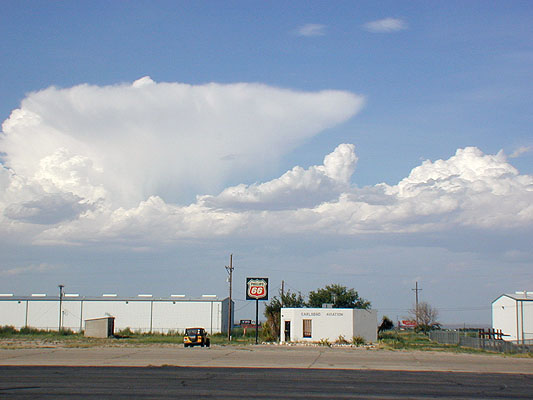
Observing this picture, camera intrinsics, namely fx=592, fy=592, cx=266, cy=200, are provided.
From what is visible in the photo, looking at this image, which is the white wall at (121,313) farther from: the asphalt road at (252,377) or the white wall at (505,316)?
the asphalt road at (252,377)

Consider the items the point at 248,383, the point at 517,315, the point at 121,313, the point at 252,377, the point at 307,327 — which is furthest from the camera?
the point at 121,313

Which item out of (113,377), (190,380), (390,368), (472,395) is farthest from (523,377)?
(113,377)

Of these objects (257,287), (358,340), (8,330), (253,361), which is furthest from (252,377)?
(8,330)

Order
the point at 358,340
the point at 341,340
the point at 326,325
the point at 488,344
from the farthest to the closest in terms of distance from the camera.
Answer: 1. the point at 326,325
2. the point at 341,340
3. the point at 358,340
4. the point at 488,344

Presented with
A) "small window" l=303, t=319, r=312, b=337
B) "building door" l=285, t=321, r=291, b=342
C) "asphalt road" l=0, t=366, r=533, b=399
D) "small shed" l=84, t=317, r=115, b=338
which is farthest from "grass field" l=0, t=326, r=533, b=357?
"asphalt road" l=0, t=366, r=533, b=399

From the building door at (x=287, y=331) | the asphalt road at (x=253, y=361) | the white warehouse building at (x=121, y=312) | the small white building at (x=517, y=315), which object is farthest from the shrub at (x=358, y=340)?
the white warehouse building at (x=121, y=312)

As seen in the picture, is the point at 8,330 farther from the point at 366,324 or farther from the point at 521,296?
the point at 521,296

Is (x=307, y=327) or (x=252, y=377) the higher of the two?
(x=252, y=377)

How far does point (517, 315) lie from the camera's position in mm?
68750

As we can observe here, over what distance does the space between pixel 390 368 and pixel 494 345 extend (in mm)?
22363

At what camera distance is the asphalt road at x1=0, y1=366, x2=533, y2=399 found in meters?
18.4

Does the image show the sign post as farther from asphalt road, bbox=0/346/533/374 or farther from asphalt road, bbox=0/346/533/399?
asphalt road, bbox=0/346/533/399

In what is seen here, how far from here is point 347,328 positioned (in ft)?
174

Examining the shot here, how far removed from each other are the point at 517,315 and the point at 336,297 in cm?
2366
